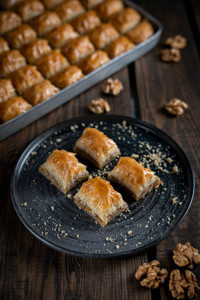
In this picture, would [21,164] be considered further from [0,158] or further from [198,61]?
[198,61]

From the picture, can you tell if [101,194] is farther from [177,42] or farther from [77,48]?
[177,42]

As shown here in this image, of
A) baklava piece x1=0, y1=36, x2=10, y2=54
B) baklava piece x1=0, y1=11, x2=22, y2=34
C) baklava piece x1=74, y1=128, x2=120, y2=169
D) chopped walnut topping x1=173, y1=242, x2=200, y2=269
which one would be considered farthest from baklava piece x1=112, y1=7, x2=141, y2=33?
chopped walnut topping x1=173, y1=242, x2=200, y2=269

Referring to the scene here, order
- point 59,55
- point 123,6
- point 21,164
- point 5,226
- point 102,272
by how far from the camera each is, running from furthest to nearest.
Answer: point 123,6, point 59,55, point 21,164, point 5,226, point 102,272

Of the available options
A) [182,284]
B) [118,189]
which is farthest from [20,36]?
[182,284]

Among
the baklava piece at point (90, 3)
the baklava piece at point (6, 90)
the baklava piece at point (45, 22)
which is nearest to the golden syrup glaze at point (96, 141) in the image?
the baklava piece at point (6, 90)

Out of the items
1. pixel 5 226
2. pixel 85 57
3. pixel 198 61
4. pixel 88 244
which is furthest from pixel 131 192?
pixel 198 61

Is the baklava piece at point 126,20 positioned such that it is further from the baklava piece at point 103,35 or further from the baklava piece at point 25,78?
the baklava piece at point 25,78
